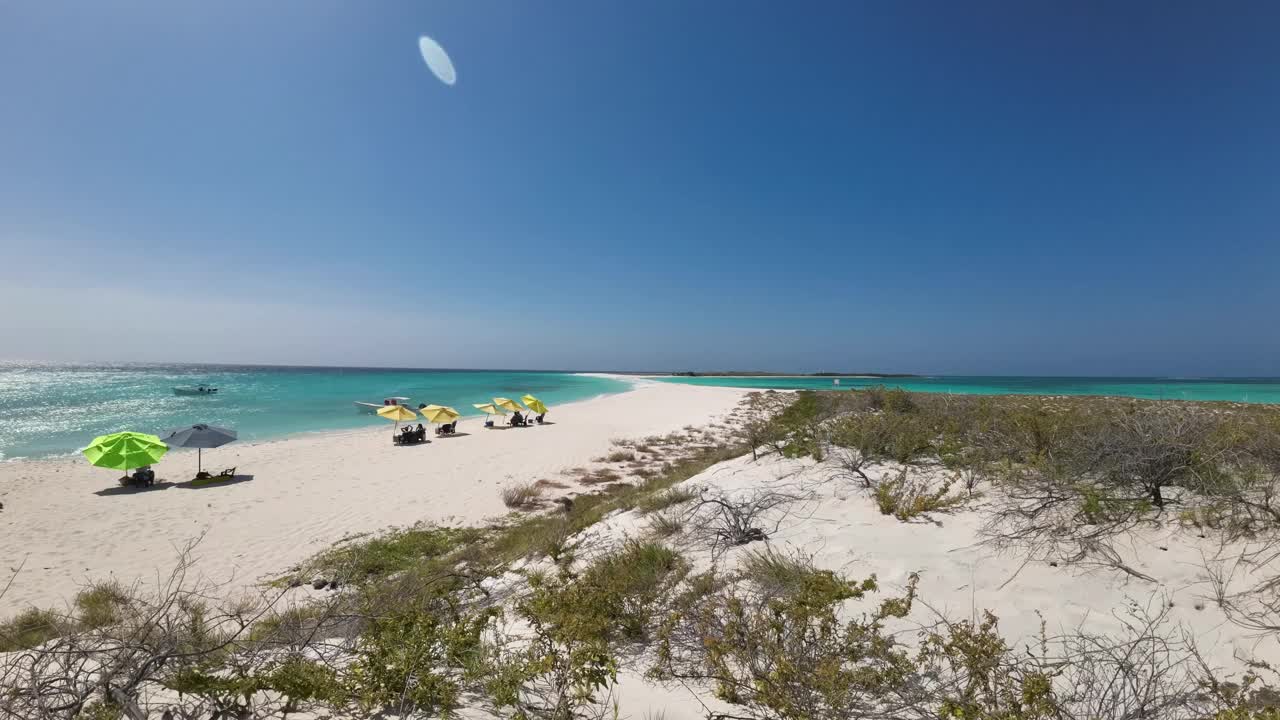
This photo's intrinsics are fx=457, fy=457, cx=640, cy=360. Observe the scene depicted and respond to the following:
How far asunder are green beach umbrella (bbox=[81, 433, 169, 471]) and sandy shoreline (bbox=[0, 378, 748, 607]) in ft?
2.86

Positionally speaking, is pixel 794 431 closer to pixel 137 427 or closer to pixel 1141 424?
pixel 1141 424

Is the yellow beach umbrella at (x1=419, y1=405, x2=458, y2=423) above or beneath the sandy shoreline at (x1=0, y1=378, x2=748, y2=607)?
above

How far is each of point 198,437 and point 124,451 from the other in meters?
1.74

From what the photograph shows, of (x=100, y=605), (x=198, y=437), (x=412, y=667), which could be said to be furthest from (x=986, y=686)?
(x=198, y=437)

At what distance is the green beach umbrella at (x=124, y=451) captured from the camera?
1070 cm

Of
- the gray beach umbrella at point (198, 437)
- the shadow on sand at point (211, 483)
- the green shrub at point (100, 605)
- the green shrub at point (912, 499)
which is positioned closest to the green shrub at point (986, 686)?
Result: the green shrub at point (912, 499)

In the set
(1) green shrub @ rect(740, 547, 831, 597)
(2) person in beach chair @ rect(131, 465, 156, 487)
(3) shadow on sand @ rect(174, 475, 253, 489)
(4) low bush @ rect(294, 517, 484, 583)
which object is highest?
(1) green shrub @ rect(740, 547, 831, 597)

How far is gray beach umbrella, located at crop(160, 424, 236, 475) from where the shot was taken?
40.5 feet

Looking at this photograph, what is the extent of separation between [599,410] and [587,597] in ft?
89.9

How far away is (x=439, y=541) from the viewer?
302 inches

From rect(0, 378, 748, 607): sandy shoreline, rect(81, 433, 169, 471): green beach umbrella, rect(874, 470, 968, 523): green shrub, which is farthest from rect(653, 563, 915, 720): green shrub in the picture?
rect(81, 433, 169, 471): green beach umbrella

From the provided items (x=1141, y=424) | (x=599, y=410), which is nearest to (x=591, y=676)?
(x=1141, y=424)

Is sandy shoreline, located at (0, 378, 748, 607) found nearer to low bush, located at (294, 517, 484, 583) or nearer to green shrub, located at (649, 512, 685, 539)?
low bush, located at (294, 517, 484, 583)

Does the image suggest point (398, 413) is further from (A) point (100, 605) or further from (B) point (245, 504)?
(A) point (100, 605)
